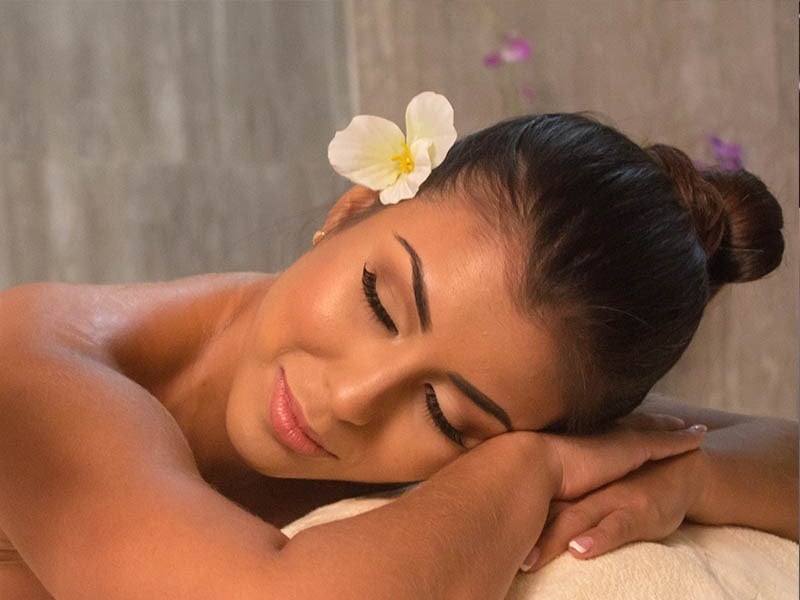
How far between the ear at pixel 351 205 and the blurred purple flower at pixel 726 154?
14.0 inches

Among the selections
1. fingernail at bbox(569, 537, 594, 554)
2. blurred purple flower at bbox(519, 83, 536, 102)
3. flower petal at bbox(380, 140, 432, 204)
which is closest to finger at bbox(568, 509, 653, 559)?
fingernail at bbox(569, 537, 594, 554)

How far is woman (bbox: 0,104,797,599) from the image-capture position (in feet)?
1.93

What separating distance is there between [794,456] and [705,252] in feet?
0.66

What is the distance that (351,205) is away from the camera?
95 cm

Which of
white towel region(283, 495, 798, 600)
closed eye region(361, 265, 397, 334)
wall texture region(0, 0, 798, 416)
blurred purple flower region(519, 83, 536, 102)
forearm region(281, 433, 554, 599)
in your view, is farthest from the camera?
blurred purple flower region(519, 83, 536, 102)

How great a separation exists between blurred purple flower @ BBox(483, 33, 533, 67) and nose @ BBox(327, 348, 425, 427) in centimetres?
73

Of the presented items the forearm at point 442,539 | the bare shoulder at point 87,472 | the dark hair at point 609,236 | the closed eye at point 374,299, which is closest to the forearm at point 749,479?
the dark hair at point 609,236

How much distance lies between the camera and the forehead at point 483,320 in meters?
0.74

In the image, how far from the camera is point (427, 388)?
0.77 meters

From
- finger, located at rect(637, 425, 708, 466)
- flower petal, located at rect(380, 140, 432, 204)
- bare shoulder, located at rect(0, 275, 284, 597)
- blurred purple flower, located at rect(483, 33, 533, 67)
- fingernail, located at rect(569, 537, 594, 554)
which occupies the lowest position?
finger, located at rect(637, 425, 708, 466)

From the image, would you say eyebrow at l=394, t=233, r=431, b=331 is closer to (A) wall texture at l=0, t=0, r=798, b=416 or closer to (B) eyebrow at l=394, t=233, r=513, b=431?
(B) eyebrow at l=394, t=233, r=513, b=431

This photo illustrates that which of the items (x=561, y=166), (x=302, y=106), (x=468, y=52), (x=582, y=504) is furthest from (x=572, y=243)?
(x=302, y=106)

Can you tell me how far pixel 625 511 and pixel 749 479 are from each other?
185mm

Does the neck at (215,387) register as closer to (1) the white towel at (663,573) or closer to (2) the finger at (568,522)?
(1) the white towel at (663,573)
